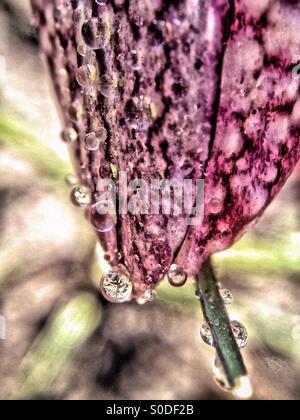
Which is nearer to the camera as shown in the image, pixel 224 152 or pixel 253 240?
pixel 224 152

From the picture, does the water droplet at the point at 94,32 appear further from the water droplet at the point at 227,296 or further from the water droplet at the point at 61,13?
the water droplet at the point at 227,296

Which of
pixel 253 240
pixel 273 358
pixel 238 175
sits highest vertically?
pixel 238 175

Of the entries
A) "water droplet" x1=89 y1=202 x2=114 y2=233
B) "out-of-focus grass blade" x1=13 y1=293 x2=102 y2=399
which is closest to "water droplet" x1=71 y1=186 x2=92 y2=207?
"water droplet" x1=89 y1=202 x2=114 y2=233

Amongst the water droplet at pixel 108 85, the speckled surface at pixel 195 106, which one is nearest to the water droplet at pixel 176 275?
the speckled surface at pixel 195 106

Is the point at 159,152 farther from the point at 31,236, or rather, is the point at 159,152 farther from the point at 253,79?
the point at 31,236

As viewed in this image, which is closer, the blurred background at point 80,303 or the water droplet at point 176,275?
the water droplet at point 176,275

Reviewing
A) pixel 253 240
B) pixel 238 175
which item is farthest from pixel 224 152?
pixel 253 240
